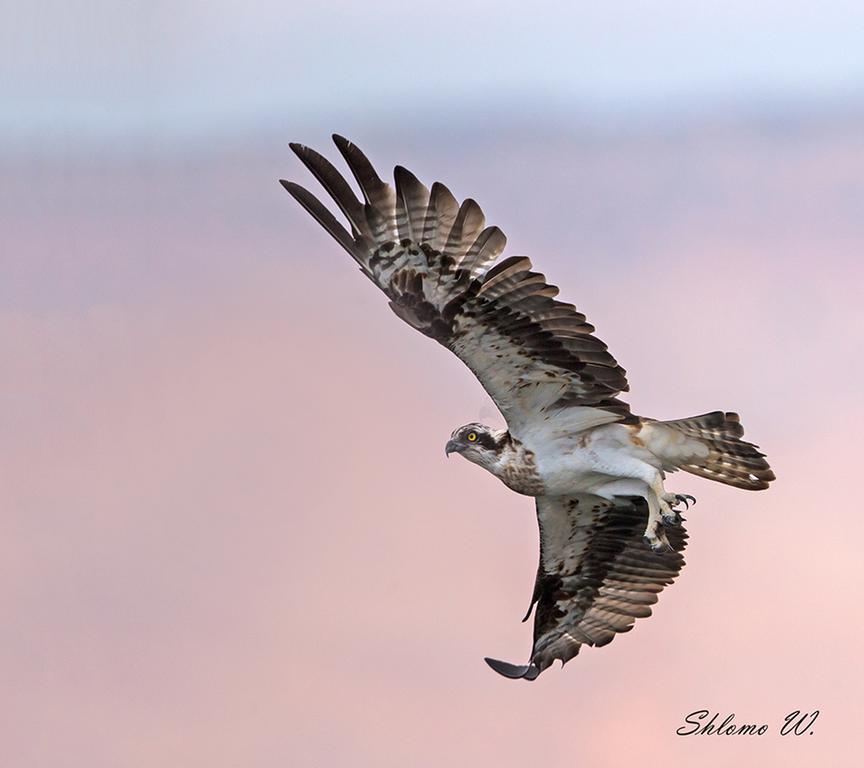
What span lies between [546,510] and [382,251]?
336 cm

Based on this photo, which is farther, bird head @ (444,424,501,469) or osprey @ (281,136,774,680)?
bird head @ (444,424,501,469)

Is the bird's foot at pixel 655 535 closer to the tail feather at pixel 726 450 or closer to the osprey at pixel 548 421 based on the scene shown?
the osprey at pixel 548 421

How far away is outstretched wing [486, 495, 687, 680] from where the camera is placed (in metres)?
14.9

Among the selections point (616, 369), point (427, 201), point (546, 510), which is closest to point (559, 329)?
point (616, 369)

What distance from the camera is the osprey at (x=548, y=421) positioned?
41.8 feet

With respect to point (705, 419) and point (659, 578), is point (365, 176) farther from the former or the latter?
point (659, 578)

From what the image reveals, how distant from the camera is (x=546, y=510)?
49.0ft

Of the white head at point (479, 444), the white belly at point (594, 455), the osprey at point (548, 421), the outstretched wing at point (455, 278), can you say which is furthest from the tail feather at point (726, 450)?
the white head at point (479, 444)

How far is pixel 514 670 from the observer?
1478 cm

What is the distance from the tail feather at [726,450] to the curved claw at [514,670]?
2592mm

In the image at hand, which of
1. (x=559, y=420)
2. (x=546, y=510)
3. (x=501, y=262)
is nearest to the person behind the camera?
(x=501, y=262)

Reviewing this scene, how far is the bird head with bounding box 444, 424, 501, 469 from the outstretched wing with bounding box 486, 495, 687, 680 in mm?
1298

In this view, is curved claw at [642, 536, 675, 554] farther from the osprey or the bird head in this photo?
the bird head

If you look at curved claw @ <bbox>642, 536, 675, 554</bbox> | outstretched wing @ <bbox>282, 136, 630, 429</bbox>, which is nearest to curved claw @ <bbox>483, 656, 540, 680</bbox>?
curved claw @ <bbox>642, 536, 675, 554</bbox>
